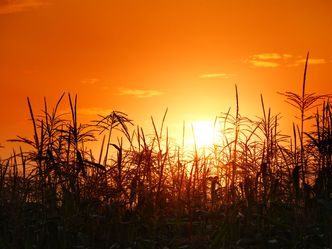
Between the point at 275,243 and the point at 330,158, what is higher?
the point at 330,158

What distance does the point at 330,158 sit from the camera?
9.35 metres

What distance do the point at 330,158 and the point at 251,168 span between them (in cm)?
128

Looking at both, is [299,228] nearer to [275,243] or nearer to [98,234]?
[275,243]

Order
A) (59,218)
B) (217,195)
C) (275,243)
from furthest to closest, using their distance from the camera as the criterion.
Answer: (217,195)
(59,218)
(275,243)

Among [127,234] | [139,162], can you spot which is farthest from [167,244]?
[139,162]

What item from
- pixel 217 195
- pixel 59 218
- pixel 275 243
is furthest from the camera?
pixel 217 195

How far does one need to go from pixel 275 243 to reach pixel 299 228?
42cm

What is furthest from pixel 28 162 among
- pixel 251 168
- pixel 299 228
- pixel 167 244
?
pixel 299 228

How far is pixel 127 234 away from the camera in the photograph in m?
7.83

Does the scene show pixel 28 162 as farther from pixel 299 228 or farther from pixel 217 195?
pixel 299 228

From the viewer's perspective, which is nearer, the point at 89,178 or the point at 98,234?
the point at 98,234

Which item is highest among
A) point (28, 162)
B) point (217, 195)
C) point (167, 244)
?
point (28, 162)

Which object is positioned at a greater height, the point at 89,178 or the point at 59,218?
the point at 89,178

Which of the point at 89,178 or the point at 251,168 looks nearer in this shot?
the point at 89,178
